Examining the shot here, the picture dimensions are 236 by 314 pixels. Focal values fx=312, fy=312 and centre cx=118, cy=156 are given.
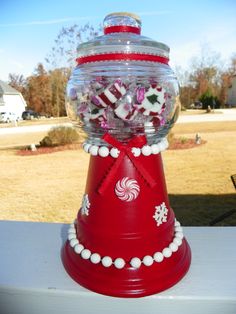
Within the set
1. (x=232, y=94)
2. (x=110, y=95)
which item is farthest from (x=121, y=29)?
(x=232, y=94)

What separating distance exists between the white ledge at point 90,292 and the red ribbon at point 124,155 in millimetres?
285

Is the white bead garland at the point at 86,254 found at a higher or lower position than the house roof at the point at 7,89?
lower

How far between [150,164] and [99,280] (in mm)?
318

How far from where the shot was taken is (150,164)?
0.80m

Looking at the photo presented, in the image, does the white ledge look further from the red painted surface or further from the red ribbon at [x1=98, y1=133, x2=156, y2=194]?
the red ribbon at [x1=98, y1=133, x2=156, y2=194]

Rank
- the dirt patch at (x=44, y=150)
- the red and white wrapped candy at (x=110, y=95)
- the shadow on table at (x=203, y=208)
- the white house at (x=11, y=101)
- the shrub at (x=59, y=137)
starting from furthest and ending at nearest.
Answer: the white house at (x=11, y=101) < the shrub at (x=59, y=137) < the dirt patch at (x=44, y=150) < the shadow on table at (x=203, y=208) < the red and white wrapped candy at (x=110, y=95)

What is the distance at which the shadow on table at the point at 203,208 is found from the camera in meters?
3.19

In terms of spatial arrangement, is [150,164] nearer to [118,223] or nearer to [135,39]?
[118,223]

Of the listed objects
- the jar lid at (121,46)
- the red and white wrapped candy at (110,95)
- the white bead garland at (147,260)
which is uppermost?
the jar lid at (121,46)

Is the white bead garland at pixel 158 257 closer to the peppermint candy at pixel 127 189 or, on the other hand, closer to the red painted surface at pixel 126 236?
the red painted surface at pixel 126 236

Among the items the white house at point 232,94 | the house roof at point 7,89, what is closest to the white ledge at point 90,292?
the house roof at point 7,89

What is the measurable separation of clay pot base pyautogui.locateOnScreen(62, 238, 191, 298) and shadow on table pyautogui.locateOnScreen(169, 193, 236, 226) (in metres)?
2.32

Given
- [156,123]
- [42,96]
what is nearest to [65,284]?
[156,123]

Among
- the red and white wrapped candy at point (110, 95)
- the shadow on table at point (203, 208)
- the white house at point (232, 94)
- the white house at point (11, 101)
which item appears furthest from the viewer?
the white house at point (232, 94)
